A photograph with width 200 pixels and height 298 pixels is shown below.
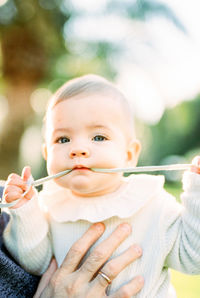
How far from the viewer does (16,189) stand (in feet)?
3.40

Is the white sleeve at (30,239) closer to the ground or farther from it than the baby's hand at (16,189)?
closer to the ground

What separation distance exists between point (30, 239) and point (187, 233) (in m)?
0.48

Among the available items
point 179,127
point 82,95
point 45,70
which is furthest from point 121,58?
point 179,127

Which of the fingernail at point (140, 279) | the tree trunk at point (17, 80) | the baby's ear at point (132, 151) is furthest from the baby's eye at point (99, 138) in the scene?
the tree trunk at point (17, 80)

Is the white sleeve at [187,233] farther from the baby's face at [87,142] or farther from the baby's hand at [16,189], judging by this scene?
the baby's hand at [16,189]

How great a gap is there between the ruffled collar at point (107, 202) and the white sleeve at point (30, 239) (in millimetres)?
65

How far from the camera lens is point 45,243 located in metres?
1.11

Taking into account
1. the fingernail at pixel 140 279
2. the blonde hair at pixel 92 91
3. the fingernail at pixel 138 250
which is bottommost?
the fingernail at pixel 140 279

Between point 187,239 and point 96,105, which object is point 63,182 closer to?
point 96,105

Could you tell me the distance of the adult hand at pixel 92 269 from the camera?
3.14ft

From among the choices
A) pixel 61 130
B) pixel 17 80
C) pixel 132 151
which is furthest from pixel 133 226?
pixel 17 80

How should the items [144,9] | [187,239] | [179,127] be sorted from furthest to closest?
[179,127]
[144,9]
[187,239]

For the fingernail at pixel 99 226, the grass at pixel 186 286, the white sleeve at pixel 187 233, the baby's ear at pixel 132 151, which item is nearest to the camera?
the white sleeve at pixel 187 233

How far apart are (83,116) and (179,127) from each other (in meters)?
17.9
